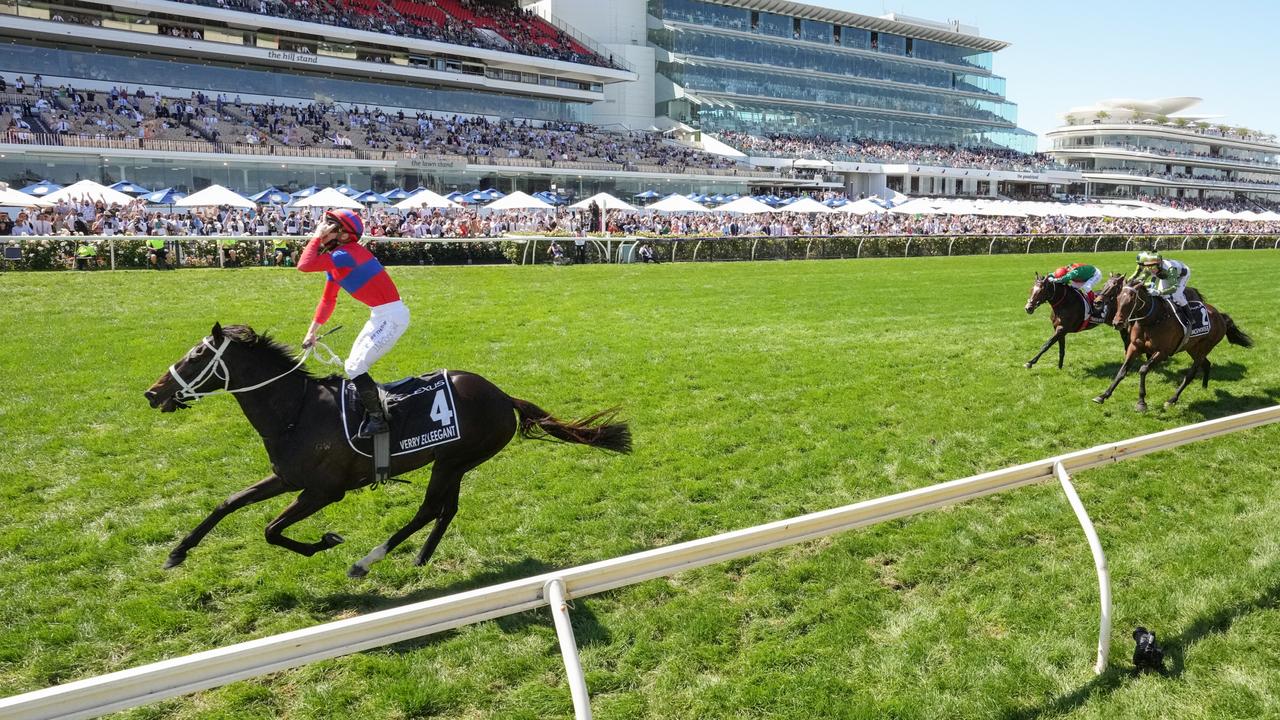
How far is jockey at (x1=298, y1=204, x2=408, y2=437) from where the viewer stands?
496 centimetres

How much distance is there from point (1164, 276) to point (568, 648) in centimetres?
877

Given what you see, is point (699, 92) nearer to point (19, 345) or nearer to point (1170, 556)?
point (19, 345)

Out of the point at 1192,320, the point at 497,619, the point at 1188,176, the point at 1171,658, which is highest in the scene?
the point at 1188,176

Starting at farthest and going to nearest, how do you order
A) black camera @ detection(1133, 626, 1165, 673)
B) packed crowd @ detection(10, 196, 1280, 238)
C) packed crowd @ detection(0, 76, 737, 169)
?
1. packed crowd @ detection(0, 76, 737, 169)
2. packed crowd @ detection(10, 196, 1280, 238)
3. black camera @ detection(1133, 626, 1165, 673)

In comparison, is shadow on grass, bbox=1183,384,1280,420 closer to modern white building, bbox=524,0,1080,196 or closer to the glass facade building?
modern white building, bbox=524,0,1080,196

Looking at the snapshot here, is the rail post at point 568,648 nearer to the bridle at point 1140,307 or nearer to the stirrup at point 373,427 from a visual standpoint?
the stirrup at point 373,427

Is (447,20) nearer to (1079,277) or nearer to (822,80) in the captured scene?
(822,80)

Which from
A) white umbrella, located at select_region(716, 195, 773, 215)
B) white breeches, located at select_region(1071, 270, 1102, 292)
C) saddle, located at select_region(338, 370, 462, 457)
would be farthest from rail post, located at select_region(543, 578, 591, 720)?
white umbrella, located at select_region(716, 195, 773, 215)

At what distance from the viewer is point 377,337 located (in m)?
5.28

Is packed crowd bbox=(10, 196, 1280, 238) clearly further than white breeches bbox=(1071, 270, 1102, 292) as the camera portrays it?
Yes

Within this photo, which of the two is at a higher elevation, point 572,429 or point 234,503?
point 572,429

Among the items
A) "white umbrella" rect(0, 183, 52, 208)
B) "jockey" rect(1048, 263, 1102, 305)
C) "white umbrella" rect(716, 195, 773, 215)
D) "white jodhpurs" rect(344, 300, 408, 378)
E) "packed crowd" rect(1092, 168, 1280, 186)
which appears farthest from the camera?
"packed crowd" rect(1092, 168, 1280, 186)

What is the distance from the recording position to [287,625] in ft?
14.8

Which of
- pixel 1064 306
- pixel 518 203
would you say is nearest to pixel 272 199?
pixel 518 203
